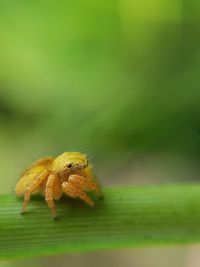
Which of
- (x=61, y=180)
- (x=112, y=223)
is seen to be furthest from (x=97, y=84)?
(x=112, y=223)

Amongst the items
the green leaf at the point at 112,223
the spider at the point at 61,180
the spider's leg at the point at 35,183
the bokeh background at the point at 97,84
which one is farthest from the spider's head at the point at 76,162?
the bokeh background at the point at 97,84

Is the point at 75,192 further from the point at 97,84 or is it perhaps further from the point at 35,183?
the point at 97,84

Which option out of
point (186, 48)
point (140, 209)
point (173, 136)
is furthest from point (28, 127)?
point (140, 209)

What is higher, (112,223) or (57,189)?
(57,189)

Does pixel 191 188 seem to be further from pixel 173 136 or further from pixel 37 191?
pixel 173 136

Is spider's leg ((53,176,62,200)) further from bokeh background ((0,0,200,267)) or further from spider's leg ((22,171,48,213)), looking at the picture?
bokeh background ((0,0,200,267))

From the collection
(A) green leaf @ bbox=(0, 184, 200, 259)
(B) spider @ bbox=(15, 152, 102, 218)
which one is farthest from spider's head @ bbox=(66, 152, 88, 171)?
(A) green leaf @ bbox=(0, 184, 200, 259)

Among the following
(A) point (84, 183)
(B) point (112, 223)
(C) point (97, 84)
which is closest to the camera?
(B) point (112, 223)
